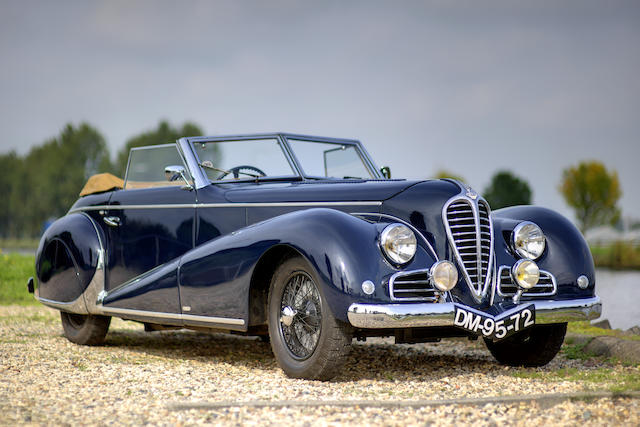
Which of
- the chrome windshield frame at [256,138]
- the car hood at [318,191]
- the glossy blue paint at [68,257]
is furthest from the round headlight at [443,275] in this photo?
the glossy blue paint at [68,257]

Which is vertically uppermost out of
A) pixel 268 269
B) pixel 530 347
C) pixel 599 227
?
pixel 268 269

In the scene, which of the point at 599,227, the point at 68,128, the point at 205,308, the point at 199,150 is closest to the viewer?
the point at 205,308

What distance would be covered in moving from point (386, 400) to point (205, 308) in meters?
2.21

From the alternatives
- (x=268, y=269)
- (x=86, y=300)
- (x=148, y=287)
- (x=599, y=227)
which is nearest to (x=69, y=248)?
(x=86, y=300)

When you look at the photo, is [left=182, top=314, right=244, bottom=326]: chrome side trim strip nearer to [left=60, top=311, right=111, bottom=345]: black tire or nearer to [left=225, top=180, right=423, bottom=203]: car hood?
[left=225, top=180, right=423, bottom=203]: car hood

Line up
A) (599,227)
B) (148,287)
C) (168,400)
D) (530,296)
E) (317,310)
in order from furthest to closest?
1. (599,227)
2. (148,287)
3. (530,296)
4. (317,310)
5. (168,400)

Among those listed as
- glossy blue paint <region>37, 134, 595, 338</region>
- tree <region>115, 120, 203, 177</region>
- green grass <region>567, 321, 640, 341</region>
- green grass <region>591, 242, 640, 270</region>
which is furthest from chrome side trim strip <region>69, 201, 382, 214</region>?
tree <region>115, 120, 203, 177</region>

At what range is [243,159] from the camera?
6871 mm

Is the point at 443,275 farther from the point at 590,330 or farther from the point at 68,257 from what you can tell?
the point at 590,330

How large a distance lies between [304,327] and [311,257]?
0.60m

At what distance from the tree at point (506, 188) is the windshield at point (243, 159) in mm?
53566

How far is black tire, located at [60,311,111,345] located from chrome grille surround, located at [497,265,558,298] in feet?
14.3

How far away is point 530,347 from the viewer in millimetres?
5957

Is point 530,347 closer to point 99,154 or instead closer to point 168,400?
point 168,400
